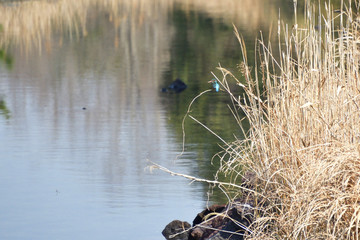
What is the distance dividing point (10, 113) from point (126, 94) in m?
2.23

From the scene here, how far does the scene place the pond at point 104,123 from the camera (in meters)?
7.52

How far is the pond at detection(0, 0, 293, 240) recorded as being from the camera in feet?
24.7

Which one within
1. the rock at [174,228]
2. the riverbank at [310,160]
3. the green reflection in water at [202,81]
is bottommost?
the green reflection in water at [202,81]

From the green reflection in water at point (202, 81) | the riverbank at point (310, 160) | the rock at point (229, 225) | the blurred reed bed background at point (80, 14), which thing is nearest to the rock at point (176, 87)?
the green reflection in water at point (202, 81)

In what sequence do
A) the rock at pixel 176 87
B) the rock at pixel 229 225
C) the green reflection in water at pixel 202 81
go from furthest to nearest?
the rock at pixel 176 87
the green reflection in water at pixel 202 81
the rock at pixel 229 225

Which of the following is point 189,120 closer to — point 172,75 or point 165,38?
point 172,75

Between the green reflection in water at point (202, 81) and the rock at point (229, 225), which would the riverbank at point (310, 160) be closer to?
the rock at point (229, 225)

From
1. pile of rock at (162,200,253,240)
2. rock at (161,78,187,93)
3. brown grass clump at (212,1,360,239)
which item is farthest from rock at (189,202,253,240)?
rock at (161,78,187,93)

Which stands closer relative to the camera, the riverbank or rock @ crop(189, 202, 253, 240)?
the riverbank

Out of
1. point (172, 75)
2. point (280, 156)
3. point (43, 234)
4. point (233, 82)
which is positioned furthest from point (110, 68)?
point (280, 156)

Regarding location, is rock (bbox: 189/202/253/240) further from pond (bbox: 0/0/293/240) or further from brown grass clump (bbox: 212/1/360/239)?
pond (bbox: 0/0/293/240)

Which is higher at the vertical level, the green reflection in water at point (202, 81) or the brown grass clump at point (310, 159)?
the brown grass clump at point (310, 159)

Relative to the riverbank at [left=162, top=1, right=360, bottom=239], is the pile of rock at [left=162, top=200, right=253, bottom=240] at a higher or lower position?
lower

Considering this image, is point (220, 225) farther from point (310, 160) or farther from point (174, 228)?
point (310, 160)
